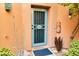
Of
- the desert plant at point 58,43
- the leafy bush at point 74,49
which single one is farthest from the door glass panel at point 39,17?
the leafy bush at point 74,49

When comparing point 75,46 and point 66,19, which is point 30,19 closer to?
point 66,19

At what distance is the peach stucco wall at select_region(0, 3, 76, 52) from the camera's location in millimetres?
2494

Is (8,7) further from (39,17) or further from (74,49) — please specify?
(74,49)

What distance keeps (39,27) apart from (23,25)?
0.74 feet

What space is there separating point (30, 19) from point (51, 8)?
314 mm

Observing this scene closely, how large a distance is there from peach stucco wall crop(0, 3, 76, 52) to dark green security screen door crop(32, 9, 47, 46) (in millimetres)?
54

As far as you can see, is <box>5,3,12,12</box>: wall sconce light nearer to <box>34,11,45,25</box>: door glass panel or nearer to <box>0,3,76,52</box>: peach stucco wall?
<box>0,3,76,52</box>: peach stucco wall

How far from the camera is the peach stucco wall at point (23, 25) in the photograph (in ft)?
8.18

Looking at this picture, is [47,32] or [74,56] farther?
[47,32]

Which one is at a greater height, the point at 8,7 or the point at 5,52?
the point at 8,7

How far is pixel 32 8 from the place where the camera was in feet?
8.21

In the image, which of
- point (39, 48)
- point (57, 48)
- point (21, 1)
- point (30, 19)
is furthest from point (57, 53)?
point (21, 1)

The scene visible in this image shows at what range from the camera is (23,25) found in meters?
2.52

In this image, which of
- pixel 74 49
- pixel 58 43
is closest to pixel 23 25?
pixel 58 43
